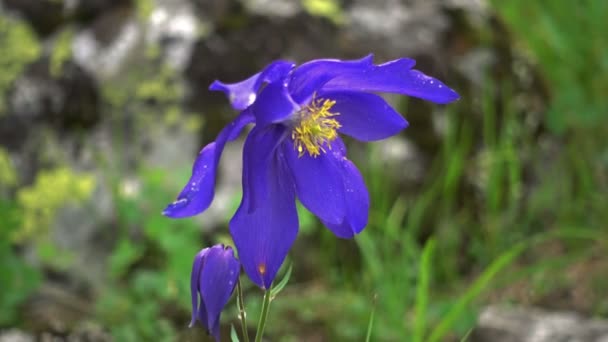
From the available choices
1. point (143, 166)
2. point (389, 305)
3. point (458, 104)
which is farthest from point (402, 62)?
point (458, 104)

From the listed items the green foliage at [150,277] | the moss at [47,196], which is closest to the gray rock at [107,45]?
the moss at [47,196]

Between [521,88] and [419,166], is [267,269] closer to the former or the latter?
[419,166]

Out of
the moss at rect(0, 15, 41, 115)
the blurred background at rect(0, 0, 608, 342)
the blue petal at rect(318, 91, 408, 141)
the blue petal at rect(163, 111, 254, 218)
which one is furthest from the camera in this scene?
the moss at rect(0, 15, 41, 115)

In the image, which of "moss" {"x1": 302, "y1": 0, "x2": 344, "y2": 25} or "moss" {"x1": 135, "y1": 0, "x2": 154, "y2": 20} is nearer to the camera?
"moss" {"x1": 135, "y1": 0, "x2": 154, "y2": 20}

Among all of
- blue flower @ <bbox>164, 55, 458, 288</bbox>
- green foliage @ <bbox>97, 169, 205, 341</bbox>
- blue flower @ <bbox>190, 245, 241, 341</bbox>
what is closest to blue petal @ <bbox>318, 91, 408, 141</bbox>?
blue flower @ <bbox>164, 55, 458, 288</bbox>

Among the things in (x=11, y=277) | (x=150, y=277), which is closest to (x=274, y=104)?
(x=150, y=277)

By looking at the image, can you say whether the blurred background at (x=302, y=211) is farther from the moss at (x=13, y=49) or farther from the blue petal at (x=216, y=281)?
the blue petal at (x=216, y=281)

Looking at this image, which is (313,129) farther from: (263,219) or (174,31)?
(174,31)

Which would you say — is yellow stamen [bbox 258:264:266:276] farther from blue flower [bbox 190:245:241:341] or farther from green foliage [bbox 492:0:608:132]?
green foliage [bbox 492:0:608:132]

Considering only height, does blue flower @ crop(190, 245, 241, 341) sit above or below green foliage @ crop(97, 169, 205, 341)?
above
